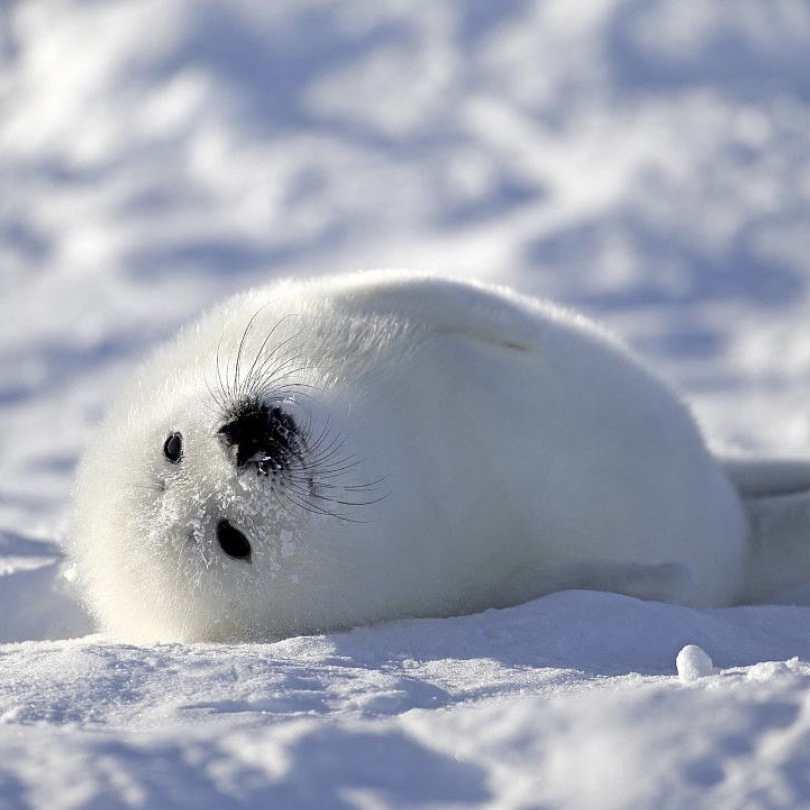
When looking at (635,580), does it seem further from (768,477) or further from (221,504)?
(768,477)

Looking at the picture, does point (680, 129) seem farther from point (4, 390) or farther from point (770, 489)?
point (770, 489)

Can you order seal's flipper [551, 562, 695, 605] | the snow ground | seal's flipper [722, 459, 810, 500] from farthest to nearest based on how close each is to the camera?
seal's flipper [722, 459, 810, 500], seal's flipper [551, 562, 695, 605], the snow ground

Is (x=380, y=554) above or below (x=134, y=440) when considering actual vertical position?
below

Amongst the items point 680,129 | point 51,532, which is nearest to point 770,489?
point 51,532

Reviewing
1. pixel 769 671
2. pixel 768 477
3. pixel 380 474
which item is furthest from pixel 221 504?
pixel 768 477

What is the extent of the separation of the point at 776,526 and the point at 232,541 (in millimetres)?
1970

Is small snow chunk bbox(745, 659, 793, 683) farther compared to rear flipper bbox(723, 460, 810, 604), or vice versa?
rear flipper bbox(723, 460, 810, 604)

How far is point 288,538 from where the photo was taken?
2898 millimetres

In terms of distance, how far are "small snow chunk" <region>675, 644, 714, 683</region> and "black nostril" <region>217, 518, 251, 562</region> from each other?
3.34 ft

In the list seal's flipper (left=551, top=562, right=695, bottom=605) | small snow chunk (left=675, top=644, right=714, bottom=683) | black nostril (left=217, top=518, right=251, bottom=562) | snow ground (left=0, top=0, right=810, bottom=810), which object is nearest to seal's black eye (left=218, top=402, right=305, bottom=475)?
black nostril (left=217, top=518, right=251, bottom=562)

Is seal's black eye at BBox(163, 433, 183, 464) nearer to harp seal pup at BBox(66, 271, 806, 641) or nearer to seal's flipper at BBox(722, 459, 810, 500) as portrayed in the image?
harp seal pup at BBox(66, 271, 806, 641)

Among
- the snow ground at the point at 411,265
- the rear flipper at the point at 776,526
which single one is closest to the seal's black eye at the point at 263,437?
the snow ground at the point at 411,265

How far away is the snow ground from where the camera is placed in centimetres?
175

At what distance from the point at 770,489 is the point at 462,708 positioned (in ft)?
8.70
